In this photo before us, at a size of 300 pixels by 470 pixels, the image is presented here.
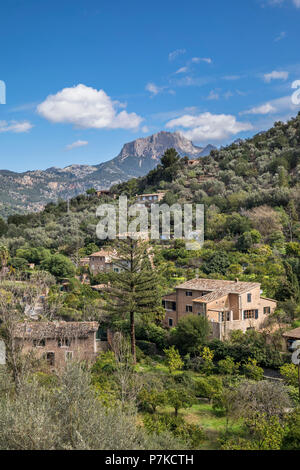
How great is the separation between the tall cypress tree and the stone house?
2.08 metres

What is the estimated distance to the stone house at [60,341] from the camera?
69.4ft

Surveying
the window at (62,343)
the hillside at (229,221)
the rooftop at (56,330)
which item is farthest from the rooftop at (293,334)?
the window at (62,343)

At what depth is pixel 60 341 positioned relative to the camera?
2153 centimetres

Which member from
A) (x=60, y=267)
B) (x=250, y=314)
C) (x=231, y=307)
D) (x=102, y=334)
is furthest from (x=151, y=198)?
(x=250, y=314)

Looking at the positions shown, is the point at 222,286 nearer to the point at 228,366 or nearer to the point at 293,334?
the point at 293,334

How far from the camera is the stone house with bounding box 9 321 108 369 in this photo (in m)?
21.2

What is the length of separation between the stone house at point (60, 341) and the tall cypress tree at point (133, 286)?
208 cm

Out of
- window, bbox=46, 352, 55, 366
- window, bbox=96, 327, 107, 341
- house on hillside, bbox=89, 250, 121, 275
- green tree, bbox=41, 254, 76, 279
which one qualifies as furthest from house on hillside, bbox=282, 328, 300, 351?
green tree, bbox=41, 254, 76, 279

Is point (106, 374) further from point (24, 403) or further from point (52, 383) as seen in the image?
point (24, 403)

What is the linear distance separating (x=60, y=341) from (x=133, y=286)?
204 inches

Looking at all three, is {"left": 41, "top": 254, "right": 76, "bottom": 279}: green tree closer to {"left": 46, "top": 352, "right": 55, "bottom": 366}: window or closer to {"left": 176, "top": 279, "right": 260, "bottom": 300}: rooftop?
{"left": 176, "top": 279, "right": 260, "bottom": 300}: rooftop

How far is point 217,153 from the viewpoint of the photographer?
73.6m

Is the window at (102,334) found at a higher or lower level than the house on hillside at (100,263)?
lower

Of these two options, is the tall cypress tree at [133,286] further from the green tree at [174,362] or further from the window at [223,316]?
the window at [223,316]
